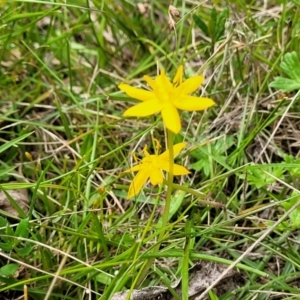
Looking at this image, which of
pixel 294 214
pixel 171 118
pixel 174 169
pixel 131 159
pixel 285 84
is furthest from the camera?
pixel 131 159

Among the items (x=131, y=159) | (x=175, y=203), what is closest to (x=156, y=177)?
(x=175, y=203)

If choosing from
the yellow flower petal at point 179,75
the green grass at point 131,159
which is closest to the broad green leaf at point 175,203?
the green grass at point 131,159

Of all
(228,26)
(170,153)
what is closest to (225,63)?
(228,26)

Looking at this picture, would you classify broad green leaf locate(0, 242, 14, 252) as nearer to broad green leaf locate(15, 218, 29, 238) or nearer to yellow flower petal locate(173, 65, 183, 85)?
broad green leaf locate(15, 218, 29, 238)

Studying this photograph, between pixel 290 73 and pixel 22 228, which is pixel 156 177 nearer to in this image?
pixel 22 228

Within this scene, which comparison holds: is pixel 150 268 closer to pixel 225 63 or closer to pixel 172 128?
pixel 172 128
